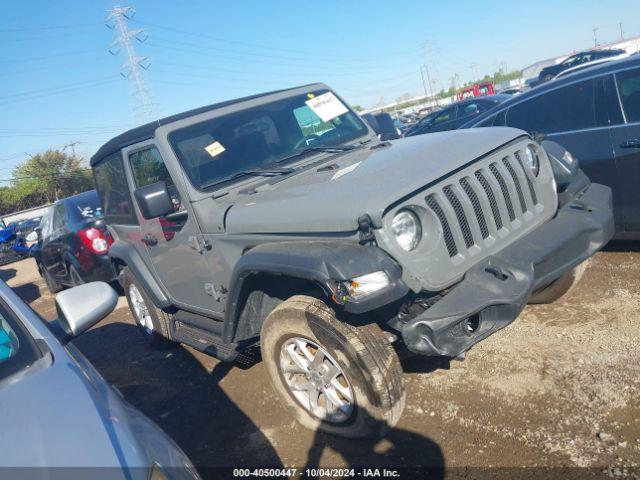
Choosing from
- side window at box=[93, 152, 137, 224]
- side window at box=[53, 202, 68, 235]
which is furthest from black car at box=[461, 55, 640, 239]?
side window at box=[53, 202, 68, 235]

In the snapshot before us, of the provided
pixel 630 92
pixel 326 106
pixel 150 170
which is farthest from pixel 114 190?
pixel 630 92

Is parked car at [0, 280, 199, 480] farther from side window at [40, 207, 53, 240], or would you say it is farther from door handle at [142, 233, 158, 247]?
side window at [40, 207, 53, 240]

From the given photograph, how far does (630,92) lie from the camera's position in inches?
180

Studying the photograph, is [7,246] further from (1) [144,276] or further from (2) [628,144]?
(2) [628,144]

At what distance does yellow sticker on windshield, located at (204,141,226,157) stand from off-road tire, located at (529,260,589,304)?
106 inches

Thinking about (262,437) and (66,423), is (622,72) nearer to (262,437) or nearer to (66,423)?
(262,437)

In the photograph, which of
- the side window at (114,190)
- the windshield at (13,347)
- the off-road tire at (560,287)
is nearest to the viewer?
the windshield at (13,347)

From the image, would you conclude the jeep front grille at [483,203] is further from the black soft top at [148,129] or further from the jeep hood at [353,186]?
the black soft top at [148,129]

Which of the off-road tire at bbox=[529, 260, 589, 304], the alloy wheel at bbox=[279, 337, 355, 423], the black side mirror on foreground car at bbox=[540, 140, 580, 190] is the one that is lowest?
the off-road tire at bbox=[529, 260, 589, 304]

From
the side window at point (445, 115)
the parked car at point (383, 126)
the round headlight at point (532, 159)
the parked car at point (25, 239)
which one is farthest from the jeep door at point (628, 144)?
the side window at point (445, 115)

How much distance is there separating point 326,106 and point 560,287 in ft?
8.16

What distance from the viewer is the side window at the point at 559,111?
4.89 m

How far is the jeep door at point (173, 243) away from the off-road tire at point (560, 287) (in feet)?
8.64

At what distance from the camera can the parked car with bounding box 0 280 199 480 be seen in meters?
1.57
